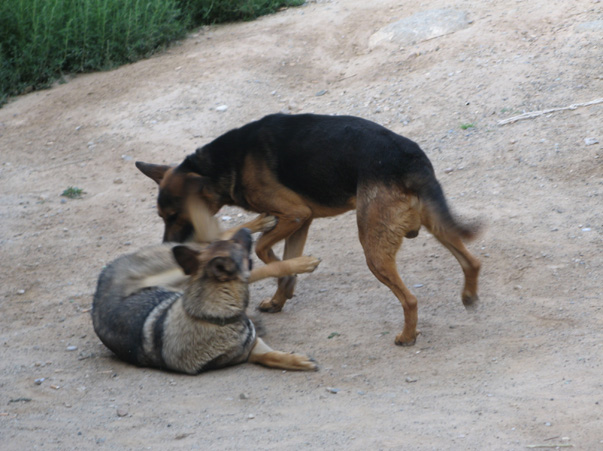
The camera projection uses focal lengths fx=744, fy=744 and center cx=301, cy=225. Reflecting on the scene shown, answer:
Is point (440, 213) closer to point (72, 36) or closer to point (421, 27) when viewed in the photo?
point (421, 27)

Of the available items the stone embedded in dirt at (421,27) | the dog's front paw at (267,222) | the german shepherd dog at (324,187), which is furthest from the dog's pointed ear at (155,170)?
the stone embedded in dirt at (421,27)

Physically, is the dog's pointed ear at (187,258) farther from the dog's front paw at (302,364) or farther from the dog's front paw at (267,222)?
the dog's front paw at (267,222)

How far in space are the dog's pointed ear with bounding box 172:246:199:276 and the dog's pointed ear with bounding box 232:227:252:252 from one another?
31 cm

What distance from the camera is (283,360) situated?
17.0ft

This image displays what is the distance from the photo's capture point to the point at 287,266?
567cm

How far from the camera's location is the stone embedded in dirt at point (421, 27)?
10.9 metres

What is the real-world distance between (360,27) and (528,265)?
21.7 ft

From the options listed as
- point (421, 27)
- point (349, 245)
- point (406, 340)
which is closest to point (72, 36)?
point (421, 27)

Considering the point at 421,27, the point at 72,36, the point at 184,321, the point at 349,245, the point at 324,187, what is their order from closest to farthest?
1. the point at 184,321
2. the point at 324,187
3. the point at 349,245
4. the point at 421,27
5. the point at 72,36

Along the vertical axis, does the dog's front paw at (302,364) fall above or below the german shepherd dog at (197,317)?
below

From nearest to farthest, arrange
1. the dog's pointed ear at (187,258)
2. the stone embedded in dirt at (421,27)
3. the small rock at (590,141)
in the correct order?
the dog's pointed ear at (187,258)
the small rock at (590,141)
the stone embedded in dirt at (421,27)

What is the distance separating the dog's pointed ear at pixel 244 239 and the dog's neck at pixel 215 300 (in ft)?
0.88

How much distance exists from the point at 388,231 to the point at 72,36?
8.92m

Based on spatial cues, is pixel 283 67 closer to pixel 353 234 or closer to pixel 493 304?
pixel 353 234
